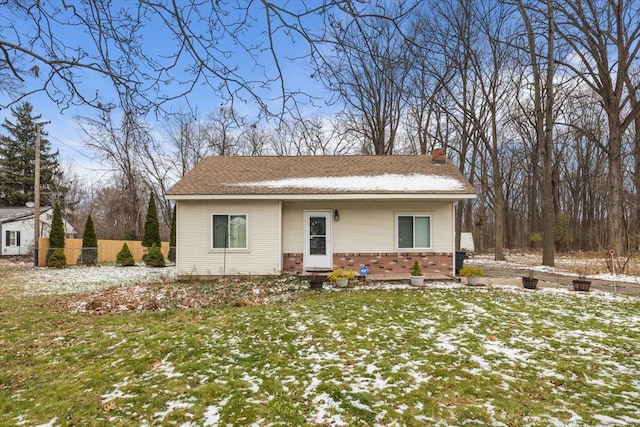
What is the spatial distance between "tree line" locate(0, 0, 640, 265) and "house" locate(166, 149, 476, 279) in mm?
2170

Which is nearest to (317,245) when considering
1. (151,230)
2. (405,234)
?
(405,234)

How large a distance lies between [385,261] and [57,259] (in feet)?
55.6

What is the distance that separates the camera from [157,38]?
2.87 m

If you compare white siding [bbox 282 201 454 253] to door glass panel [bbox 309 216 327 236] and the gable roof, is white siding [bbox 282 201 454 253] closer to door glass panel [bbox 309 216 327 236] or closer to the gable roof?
door glass panel [bbox 309 216 327 236]

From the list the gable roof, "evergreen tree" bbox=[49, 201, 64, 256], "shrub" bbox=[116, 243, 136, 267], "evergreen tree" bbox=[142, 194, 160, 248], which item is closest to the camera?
the gable roof

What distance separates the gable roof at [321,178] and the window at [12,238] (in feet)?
67.8

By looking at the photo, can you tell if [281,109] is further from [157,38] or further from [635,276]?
[635,276]

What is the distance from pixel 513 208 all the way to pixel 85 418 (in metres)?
40.9

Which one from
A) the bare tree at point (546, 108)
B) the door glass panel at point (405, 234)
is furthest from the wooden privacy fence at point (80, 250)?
the bare tree at point (546, 108)

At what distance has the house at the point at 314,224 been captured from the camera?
1177 centimetres

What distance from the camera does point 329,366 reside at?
450 cm

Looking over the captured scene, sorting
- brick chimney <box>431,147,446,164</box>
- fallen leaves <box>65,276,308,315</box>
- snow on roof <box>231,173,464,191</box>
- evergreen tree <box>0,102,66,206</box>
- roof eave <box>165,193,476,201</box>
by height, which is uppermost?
evergreen tree <box>0,102,66,206</box>

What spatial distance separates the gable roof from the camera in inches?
459

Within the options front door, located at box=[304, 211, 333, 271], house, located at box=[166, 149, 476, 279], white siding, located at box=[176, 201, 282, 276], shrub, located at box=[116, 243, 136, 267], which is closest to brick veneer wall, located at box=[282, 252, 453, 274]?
house, located at box=[166, 149, 476, 279]
